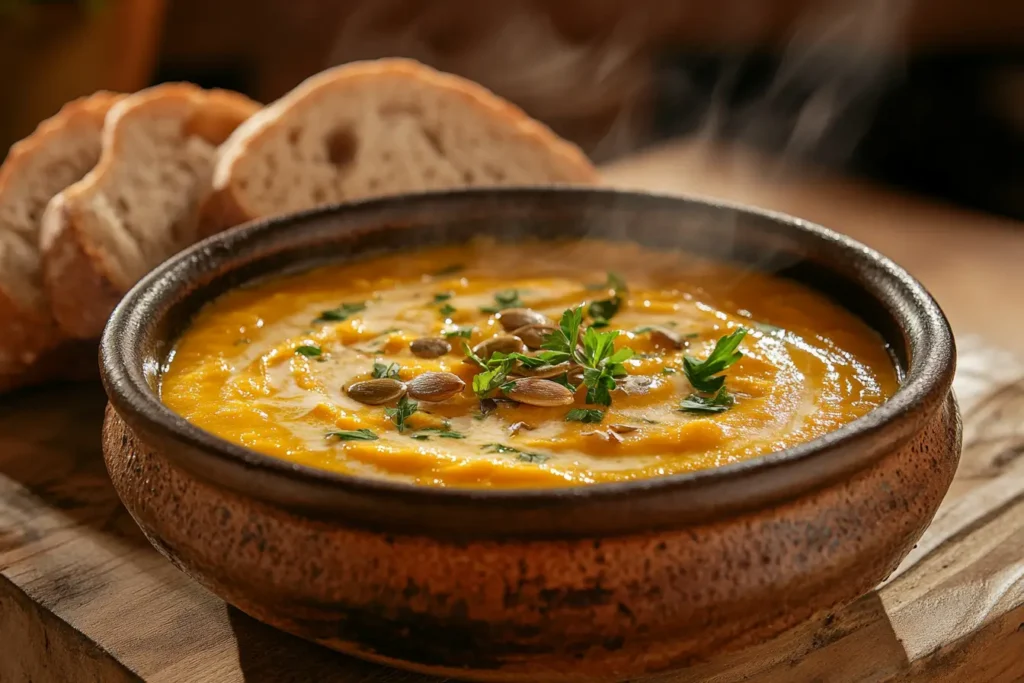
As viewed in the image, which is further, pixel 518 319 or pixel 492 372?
pixel 518 319

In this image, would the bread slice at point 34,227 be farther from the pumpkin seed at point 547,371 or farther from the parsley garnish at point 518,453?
the parsley garnish at point 518,453

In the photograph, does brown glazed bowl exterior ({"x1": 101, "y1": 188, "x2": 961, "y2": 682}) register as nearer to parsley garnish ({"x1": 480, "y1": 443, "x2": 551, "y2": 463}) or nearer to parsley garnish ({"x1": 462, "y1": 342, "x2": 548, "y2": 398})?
parsley garnish ({"x1": 480, "y1": 443, "x2": 551, "y2": 463})

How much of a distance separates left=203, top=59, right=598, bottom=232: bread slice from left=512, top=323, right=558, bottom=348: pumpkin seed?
1.08m

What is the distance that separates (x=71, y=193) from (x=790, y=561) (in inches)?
86.1

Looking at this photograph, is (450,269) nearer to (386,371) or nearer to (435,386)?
(386,371)

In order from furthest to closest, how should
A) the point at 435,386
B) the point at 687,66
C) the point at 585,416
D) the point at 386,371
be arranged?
the point at 687,66 → the point at 386,371 → the point at 435,386 → the point at 585,416

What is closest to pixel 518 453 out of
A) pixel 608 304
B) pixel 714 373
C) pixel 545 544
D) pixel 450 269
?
pixel 545 544

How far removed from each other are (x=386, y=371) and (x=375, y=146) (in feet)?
4.41

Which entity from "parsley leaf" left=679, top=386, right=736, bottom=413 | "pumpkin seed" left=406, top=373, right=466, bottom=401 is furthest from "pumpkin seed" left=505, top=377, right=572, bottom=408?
"parsley leaf" left=679, top=386, right=736, bottom=413

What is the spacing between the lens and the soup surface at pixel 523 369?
6.13ft

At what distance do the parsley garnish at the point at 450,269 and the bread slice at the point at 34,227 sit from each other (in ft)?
3.11

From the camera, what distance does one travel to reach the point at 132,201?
10.1 feet

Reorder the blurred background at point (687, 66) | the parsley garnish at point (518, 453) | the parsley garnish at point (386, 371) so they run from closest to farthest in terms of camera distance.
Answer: the parsley garnish at point (518, 453) → the parsley garnish at point (386, 371) → the blurred background at point (687, 66)

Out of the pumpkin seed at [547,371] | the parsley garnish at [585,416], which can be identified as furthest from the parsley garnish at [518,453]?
the pumpkin seed at [547,371]
